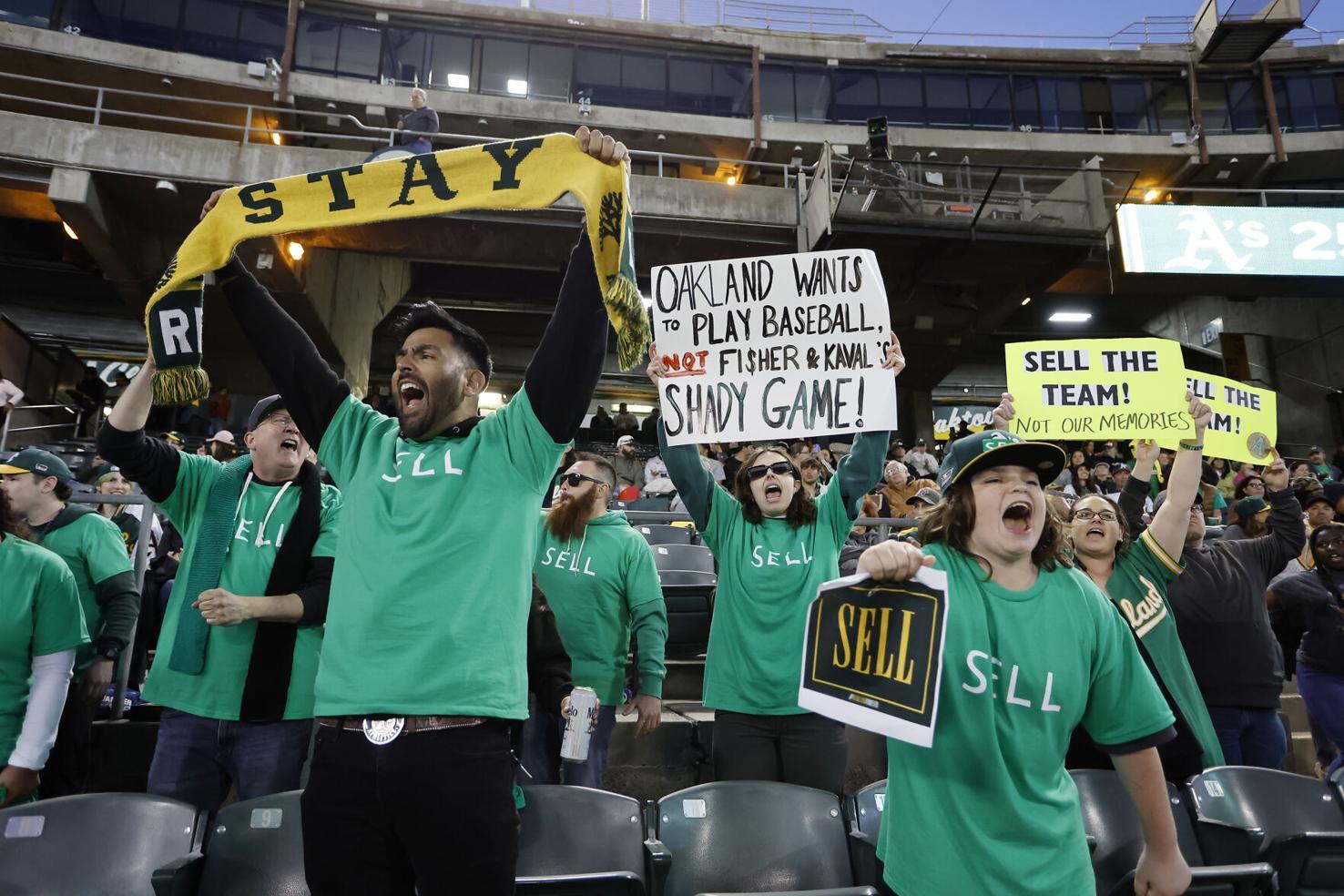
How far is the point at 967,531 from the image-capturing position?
1.92 m

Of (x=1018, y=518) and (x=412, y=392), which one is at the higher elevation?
(x=412, y=392)

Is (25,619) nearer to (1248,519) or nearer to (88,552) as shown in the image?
(88,552)

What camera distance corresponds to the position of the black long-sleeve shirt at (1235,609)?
3.57m

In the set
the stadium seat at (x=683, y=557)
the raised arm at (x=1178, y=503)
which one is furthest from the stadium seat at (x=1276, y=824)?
the stadium seat at (x=683, y=557)

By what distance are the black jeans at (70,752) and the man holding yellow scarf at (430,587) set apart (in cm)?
228

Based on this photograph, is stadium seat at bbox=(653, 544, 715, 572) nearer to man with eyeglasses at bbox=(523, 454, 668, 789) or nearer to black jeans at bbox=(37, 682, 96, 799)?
man with eyeglasses at bbox=(523, 454, 668, 789)

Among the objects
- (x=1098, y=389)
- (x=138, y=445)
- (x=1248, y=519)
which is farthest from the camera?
(x=1098, y=389)

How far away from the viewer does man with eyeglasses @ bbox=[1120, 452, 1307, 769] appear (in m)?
3.57

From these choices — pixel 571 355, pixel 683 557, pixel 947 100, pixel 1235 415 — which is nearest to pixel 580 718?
pixel 571 355

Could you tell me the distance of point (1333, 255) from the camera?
13023 millimetres

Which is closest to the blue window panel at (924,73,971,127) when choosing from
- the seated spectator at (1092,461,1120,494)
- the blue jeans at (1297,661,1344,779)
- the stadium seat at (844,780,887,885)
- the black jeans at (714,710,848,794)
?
the seated spectator at (1092,461,1120,494)

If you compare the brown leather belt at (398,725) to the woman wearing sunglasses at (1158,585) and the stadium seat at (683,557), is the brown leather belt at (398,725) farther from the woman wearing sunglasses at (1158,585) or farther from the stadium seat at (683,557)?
the stadium seat at (683,557)

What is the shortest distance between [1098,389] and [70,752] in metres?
5.68

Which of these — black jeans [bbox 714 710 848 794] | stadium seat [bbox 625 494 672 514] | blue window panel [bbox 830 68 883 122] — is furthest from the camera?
blue window panel [bbox 830 68 883 122]
